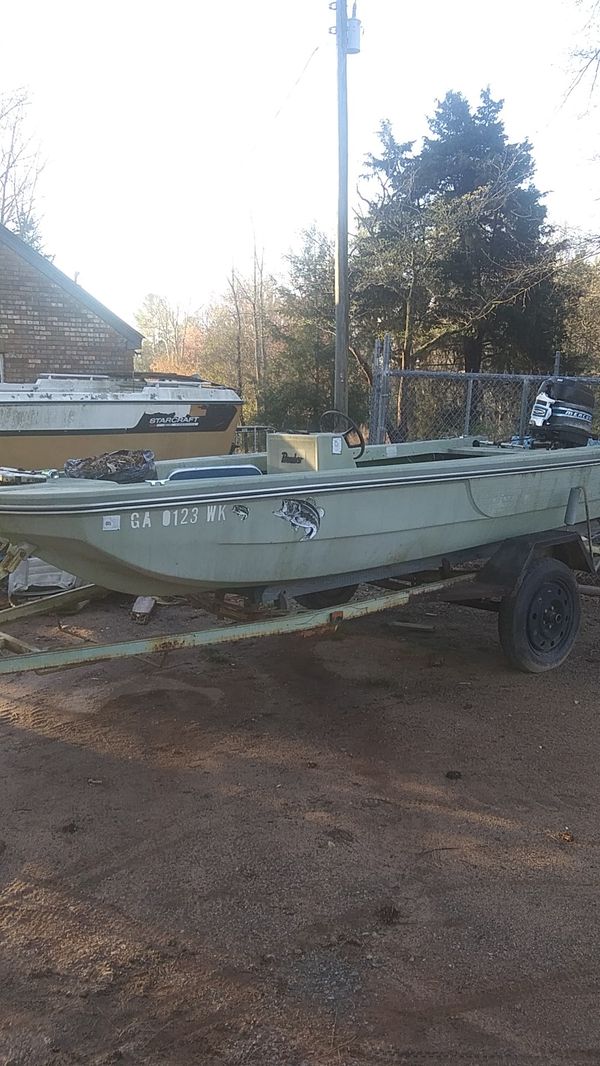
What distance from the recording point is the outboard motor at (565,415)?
19.1 ft

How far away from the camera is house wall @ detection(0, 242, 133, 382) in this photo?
1305cm

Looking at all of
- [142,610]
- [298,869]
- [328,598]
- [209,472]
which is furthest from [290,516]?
[142,610]

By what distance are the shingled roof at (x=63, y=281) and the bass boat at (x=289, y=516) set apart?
31.0ft

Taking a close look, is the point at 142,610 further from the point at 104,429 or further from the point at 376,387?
the point at 376,387

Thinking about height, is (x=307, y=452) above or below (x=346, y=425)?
below

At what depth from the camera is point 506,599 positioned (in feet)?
16.2

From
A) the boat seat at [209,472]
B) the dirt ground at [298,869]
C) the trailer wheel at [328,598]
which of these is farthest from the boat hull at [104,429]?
the boat seat at [209,472]

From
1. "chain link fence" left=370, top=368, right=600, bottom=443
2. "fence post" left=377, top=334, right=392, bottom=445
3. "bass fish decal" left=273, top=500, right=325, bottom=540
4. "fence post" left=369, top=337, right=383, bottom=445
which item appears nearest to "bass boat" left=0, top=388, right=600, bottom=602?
"bass fish decal" left=273, top=500, right=325, bottom=540

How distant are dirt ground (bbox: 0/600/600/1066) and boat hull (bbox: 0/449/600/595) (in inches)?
34.7

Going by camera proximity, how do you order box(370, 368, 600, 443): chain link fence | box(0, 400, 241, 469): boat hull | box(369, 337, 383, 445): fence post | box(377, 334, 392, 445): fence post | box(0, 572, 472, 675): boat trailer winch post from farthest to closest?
box(370, 368, 600, 443): chain link fence, box(0, 400, 241, 469): boat hull, box(369, 337, 383, 445): fence post, box(377, 334, 392, 445): fence post, box(0, 572, 472, 675): boat trailer winch post

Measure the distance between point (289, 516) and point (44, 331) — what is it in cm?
1081

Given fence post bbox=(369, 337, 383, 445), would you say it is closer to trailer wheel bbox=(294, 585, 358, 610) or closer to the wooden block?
trailer wheel bbox=(294, 585, 358, 610)

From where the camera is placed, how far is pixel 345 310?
424 inches

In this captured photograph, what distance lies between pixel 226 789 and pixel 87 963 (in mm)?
1199
